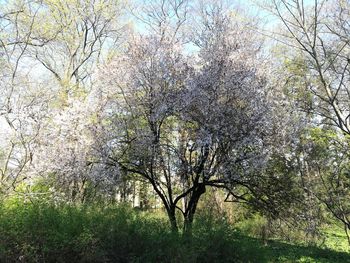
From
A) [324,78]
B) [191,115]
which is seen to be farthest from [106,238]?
[324,78]

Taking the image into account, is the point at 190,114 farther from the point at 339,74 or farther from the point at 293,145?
the point at 339,74

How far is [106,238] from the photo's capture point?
6.45m

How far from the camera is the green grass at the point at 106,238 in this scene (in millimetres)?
5945

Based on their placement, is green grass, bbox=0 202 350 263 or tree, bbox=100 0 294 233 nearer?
green grass, bbox=0 202 350 263

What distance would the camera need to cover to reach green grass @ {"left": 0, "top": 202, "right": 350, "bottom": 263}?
19.5ft

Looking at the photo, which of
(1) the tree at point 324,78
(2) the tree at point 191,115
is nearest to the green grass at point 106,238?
(2) the tree at point 191,115

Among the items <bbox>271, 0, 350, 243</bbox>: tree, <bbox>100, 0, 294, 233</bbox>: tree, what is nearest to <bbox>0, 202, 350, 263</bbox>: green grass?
<bbox>100, 0, 294, 233</bbox>: tree

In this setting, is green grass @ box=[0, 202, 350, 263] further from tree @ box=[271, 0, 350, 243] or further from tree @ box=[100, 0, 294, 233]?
tree @ box=[271, 0, 350, 243]

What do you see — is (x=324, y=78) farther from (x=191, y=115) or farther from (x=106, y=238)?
(x=106, y=238)

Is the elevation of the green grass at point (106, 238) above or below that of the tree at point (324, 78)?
below

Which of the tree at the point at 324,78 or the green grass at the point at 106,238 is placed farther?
the tree at the point at 324,78

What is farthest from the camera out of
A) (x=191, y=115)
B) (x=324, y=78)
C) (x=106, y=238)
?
(x=324, y=78)

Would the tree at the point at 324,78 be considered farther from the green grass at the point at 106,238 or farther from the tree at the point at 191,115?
the green grass at the point at 106,238

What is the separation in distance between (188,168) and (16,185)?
4.15 m
